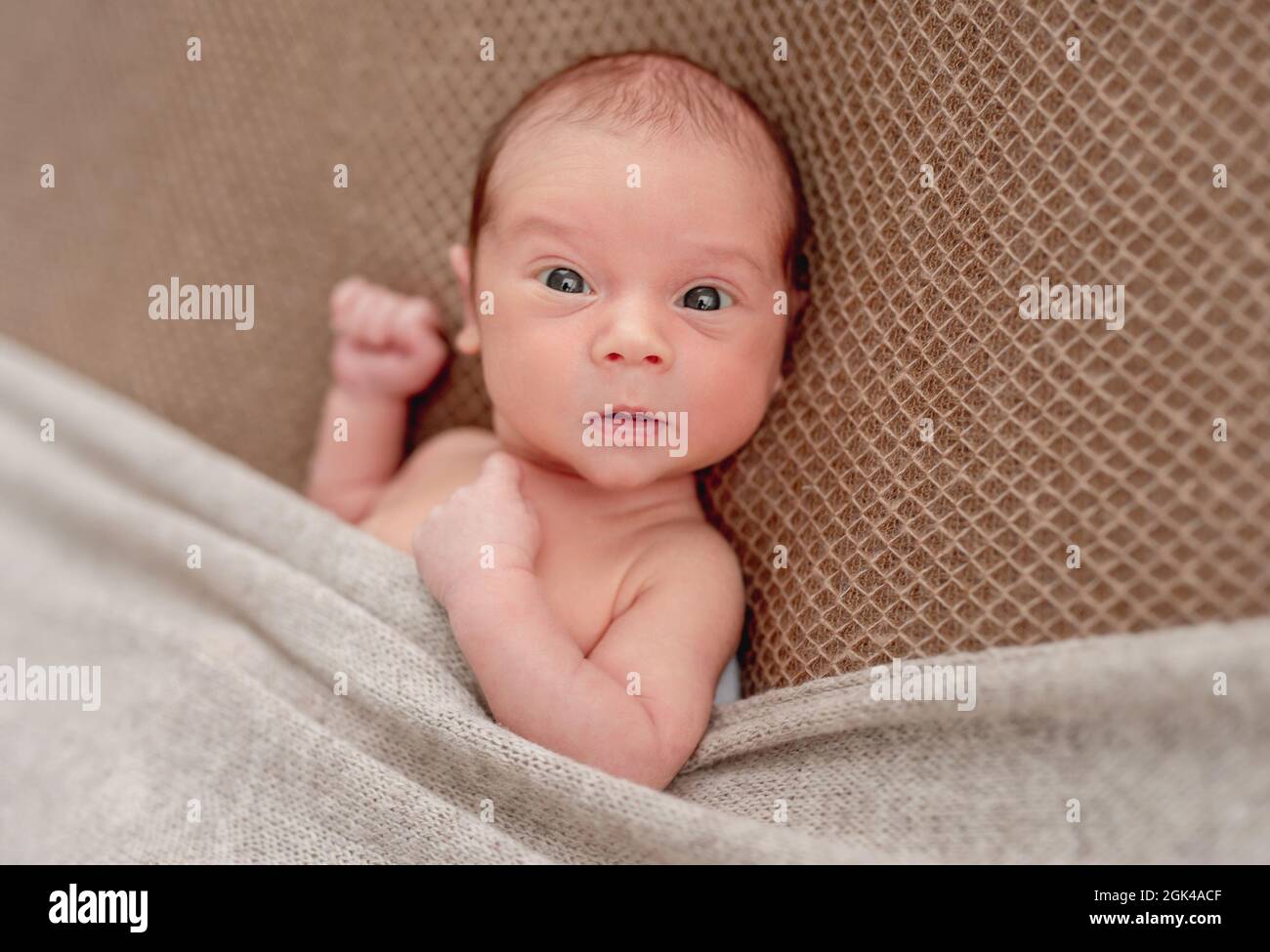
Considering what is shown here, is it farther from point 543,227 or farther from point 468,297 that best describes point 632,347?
point 468,297

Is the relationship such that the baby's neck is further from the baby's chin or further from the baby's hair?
the baby's hair

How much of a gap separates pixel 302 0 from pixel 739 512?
0.92 m

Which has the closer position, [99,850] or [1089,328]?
[1089,328]

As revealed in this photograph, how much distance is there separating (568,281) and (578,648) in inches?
13.6

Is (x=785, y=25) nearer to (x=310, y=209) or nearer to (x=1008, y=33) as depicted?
(x=1008, y=33)

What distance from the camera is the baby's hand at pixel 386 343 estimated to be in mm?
1331

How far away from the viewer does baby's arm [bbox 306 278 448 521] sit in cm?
134

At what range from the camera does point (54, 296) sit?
1548 millimetres

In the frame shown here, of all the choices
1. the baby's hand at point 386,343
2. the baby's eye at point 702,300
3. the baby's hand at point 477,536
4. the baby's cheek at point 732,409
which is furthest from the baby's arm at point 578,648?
the baby's hand at point 386,343

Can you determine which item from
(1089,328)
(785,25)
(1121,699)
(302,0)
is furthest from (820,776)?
(302,0)

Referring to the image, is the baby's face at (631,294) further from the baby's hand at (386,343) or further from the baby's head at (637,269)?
the baby's hand at (386,343)

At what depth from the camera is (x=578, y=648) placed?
3.16 ft

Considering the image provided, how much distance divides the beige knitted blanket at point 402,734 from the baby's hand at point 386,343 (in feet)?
0.68
